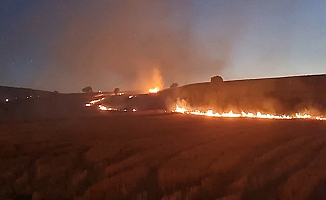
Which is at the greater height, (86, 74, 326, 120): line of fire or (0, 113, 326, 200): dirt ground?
(86, 74, 326, 120): line of fire

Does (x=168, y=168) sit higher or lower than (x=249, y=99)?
lower

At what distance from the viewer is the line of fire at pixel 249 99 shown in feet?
162

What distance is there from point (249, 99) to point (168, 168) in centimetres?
4880

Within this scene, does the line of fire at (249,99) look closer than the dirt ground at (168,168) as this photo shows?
No

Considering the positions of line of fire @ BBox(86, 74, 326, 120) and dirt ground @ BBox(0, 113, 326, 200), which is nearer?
dirt ground @ BBox(0, 113, 326, 200)

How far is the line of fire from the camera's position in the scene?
49.3 m

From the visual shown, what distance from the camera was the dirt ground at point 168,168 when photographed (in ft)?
32.4

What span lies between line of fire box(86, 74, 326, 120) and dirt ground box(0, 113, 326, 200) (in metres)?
26.9

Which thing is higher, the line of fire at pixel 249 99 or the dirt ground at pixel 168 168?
the line of fire at pixel 249 99

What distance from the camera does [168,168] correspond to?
1238 centimetres

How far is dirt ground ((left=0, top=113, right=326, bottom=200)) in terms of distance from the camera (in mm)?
9891

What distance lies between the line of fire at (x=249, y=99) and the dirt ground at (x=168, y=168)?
26.9 m

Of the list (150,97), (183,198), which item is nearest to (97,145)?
(183,198)

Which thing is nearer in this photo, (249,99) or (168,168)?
(168,168)
